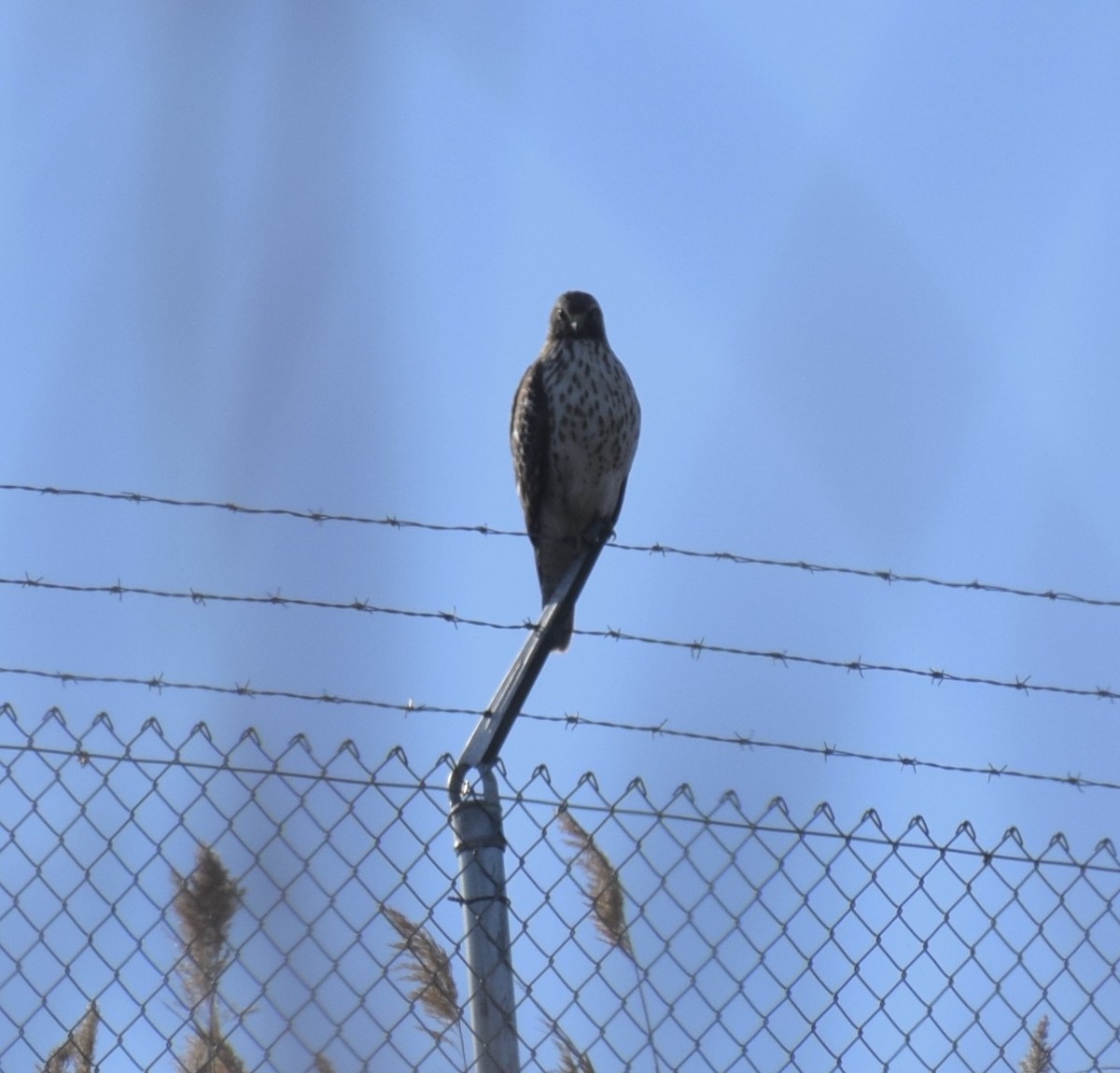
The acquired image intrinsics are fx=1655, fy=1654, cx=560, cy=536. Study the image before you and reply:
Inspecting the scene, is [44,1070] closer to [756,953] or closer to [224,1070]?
[224,1070]

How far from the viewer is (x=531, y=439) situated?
555 cm

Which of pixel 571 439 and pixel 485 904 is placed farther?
pixel 571 439

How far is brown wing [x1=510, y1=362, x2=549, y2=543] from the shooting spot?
218 inches

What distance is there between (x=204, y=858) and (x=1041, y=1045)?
6.92 ft

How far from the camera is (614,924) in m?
3.07

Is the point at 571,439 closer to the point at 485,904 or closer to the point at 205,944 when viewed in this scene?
the point at 485,904

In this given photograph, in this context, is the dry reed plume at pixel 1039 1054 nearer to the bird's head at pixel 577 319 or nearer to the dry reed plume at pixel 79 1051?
the dry reed plume at pixel 79 1051

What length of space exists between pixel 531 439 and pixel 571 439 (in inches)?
6.0

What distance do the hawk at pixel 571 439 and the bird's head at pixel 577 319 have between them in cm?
5

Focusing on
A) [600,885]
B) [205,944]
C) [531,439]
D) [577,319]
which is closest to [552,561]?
[531,439]

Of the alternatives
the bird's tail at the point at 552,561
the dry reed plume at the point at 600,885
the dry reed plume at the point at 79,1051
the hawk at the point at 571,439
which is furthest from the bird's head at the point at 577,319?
the dry reed plume at the point at 79,1051

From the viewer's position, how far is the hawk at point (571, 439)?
216 inches

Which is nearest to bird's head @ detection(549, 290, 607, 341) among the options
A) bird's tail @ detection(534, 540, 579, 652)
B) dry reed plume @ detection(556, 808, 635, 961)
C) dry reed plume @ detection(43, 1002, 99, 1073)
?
bird's tail @ detection(534, 540, 579, 652)

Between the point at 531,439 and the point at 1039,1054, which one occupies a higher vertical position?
the point at 531,439
